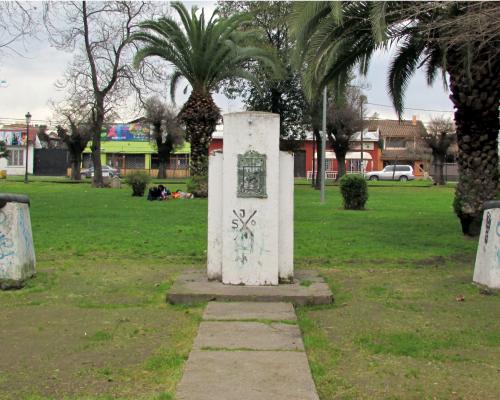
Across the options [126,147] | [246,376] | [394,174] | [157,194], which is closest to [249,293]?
[246,376]

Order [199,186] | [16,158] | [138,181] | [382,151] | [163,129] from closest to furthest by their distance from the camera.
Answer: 1. [199,186]
2. [138,181]
3. [163,129]
4. [16,158]
5. [382,151]

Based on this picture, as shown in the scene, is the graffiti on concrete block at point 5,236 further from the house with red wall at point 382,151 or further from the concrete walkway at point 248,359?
the house with red wall at point 382,151

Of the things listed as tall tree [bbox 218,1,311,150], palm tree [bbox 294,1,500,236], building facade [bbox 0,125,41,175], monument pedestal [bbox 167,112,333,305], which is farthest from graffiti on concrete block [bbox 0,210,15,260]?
building facade [bbox 0,125,41,175]

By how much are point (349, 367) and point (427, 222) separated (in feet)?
39.2

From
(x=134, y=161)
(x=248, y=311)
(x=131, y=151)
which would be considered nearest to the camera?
(x=248, y=311)

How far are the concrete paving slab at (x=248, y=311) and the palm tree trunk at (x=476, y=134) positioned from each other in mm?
7012

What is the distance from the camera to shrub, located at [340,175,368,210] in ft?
64.7

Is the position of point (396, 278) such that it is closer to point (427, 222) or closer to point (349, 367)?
point (349, 367)

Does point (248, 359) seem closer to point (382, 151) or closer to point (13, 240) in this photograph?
point (13, 240)

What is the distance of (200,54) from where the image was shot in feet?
79.7

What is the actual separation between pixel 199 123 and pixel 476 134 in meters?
14.9

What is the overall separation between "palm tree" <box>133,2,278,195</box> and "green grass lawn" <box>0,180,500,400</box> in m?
13.8

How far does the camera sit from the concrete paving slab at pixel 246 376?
3.83 meters

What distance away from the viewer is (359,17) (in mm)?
12102
